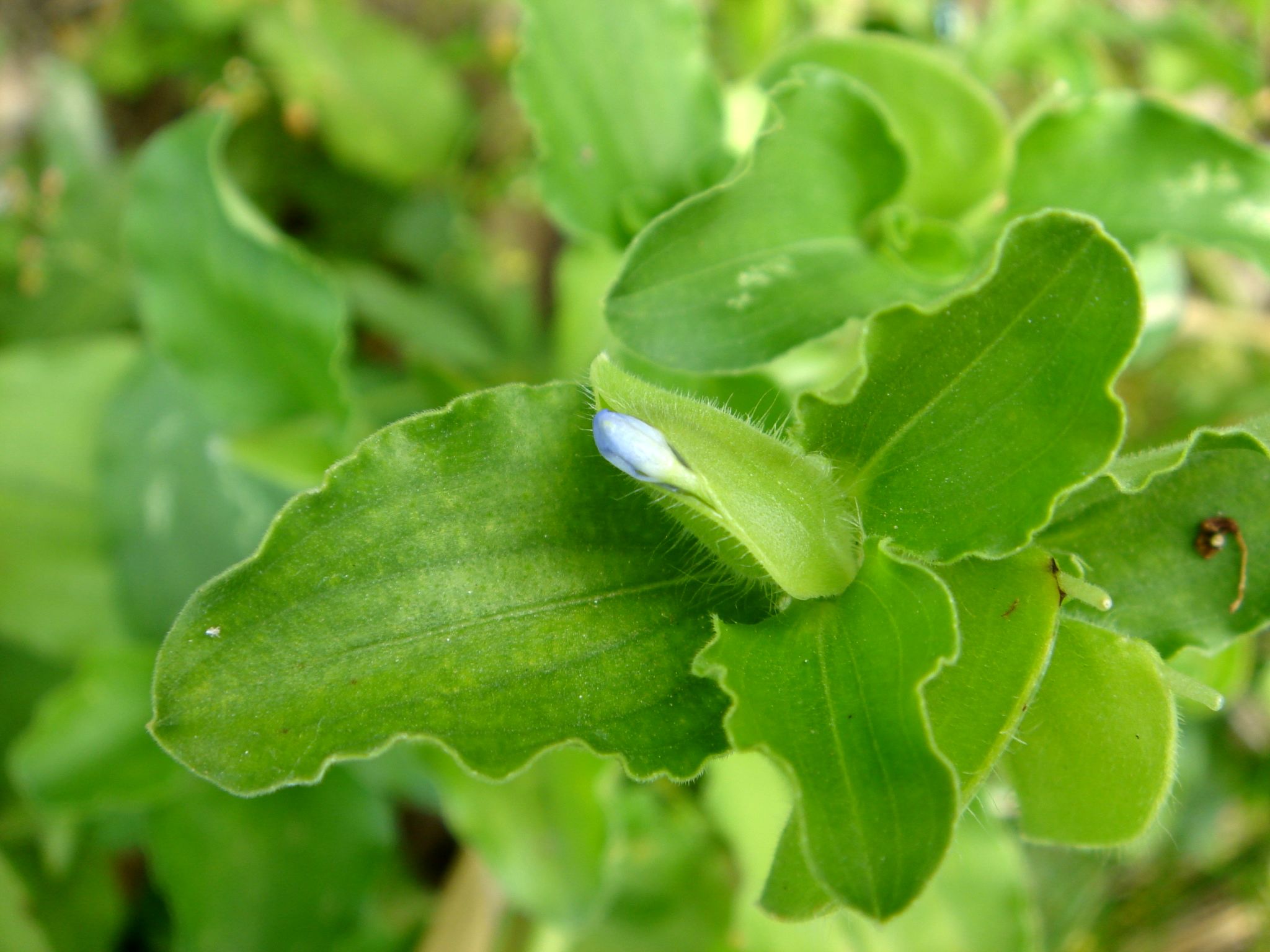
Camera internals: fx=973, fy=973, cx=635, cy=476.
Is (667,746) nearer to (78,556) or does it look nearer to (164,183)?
(164,183)

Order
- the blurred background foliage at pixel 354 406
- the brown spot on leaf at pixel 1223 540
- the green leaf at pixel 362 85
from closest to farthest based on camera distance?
the brown spot on leaf at pixel 1223 540 < the blurred background foliage at pixel 354 406 < the green leaf at pixel 362 85

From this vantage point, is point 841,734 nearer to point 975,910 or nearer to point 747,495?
point 747,495

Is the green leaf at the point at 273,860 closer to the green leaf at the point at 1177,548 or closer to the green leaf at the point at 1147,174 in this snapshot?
the green leaf at the point at 1177,548

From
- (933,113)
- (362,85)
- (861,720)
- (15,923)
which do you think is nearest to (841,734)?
(861,720)

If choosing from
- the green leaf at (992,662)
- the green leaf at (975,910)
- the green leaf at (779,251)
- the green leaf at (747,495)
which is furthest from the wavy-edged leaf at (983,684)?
the green leaf at (975,910)

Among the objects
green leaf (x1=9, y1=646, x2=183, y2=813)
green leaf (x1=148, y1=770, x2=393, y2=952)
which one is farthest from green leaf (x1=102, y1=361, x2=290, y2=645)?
green leaf (x1=148, y1=770, x2=393, y2=952)

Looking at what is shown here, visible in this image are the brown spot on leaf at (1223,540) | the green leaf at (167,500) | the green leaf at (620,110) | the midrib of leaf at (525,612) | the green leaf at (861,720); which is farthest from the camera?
the green leaf at (167,500)
